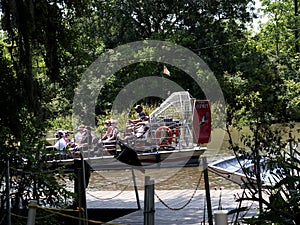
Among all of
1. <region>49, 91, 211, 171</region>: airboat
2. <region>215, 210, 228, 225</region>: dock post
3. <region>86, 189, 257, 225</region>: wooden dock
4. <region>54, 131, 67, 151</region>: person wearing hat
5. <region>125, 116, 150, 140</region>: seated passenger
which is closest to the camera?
<region>215, 210, 228, 225</region>: dock post

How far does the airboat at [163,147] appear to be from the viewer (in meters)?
19.0

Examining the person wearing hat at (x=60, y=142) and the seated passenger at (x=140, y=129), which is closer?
the person wearing hat at (x=60, y=142)

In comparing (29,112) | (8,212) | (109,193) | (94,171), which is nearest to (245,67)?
(94,171)

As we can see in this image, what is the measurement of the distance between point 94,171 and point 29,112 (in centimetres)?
1181

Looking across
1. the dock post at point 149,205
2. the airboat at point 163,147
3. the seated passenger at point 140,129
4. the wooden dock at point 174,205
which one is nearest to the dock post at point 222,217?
the dock post at point 149,205

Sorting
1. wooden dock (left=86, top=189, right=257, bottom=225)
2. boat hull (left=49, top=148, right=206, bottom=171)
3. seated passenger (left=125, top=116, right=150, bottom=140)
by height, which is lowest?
wooden dock (left=86, top=189, right=257, bottom=225)

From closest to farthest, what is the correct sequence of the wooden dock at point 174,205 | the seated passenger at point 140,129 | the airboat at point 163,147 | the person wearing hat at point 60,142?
the wooden dock at point 174,205 → the person wearing hat at point 60,142 → the airboat at point 163,147 → the seated passenger at point 140,129

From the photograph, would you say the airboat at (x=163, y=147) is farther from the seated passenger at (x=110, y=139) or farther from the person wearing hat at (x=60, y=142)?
the person wearing hat at (x=60, y=142)

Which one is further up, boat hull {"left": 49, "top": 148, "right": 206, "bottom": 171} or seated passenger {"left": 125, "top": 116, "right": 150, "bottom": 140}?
seated passenger {"left": 125, "top": 116, "right": 150, "bottom": 140}

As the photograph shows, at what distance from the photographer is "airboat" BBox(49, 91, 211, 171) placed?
18953mm

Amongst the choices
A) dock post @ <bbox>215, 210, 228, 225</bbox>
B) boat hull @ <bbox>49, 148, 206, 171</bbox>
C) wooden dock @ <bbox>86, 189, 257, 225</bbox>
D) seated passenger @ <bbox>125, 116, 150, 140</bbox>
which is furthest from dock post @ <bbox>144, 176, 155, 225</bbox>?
seated passenger @ <bbox>125, 116, 150, 140</bbox>

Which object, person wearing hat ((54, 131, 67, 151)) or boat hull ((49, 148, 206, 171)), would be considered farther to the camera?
boat hull ((49, 148, 206, 171))

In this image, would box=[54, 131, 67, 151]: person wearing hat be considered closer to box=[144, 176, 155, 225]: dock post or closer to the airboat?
the airboat

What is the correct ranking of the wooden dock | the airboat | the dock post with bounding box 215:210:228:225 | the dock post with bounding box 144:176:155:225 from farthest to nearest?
the airboat < the wooden dock < the dock post with bounding box 144:176:155:225 < the dock post with bounding box 215:210:228:225
